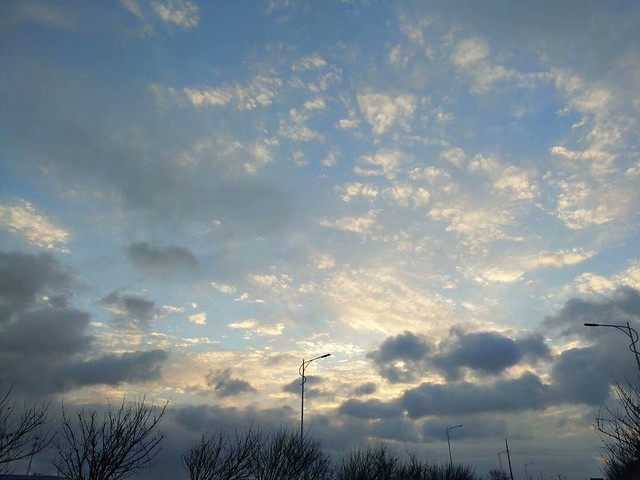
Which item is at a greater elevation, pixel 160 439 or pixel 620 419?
pixel 620 419

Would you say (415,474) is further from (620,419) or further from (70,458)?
(70,458)

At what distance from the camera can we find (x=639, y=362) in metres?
26.4

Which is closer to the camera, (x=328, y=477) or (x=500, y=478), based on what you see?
(x=328, y=477)

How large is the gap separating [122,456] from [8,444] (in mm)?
4664

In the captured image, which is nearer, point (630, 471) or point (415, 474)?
point (630, 471)

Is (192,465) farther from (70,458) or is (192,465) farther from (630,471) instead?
(630,471)

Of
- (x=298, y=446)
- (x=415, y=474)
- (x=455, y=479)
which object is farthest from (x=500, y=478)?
(x=298, y=446)

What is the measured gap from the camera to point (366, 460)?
48.5 meters

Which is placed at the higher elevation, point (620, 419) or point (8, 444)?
point (620, 419)

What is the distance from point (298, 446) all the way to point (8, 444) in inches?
901

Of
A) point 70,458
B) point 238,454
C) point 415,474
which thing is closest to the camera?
point 70,458

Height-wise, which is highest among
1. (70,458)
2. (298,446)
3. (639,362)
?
(639,362)

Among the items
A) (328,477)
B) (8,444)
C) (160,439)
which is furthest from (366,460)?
(8,444)

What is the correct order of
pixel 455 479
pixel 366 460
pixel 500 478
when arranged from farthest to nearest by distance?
pixel 500 478 < pixel 455 479 < pixel 366 460
